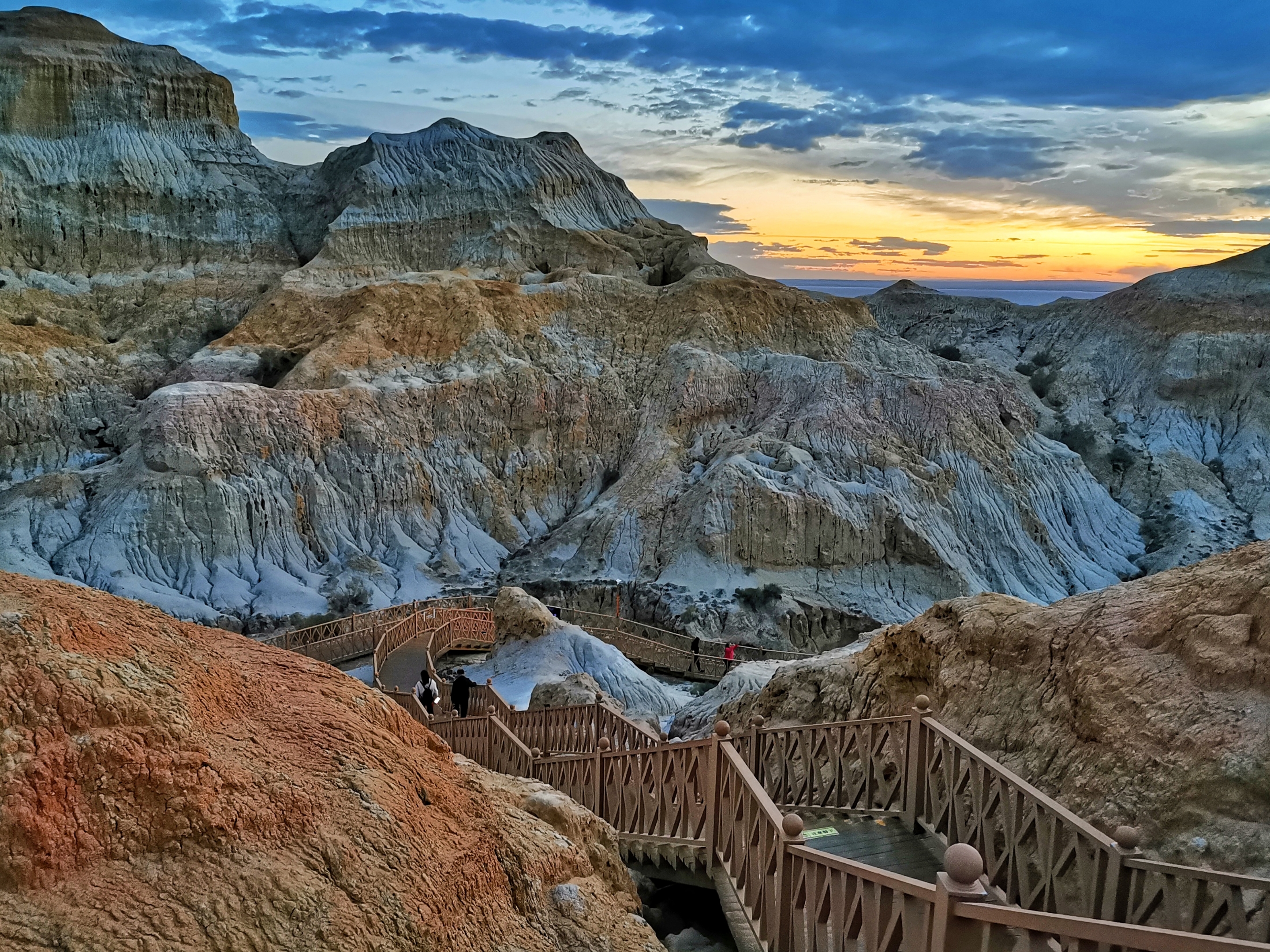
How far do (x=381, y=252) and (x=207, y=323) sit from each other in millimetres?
9257

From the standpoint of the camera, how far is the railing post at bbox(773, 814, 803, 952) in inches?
232

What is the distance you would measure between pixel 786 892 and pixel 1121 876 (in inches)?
73.9

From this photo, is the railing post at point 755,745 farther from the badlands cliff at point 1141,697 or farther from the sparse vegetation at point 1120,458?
the sparse vegetation at point 1120,458

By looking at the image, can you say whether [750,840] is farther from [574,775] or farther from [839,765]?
[574,775]

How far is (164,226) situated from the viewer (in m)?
53.1

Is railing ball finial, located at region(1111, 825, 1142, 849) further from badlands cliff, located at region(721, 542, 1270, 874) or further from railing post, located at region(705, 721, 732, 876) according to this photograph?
railing post, located at region(705, 721, 732, 876)

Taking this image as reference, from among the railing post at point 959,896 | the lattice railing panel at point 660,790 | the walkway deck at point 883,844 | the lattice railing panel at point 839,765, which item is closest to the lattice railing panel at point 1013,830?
the walkway deck at point 883,844

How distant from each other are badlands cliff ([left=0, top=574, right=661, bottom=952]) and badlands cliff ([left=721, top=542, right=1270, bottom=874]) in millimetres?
3630

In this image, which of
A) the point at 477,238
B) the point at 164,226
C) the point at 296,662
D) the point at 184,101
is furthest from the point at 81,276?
the point at 296,662

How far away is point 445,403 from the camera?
42375mm

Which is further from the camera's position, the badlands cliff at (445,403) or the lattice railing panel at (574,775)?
the badlands cliff at (445,403)

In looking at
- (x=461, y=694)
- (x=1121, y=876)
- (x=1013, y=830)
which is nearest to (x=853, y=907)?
(x=1121, y=876)

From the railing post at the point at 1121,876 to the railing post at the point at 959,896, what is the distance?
2.03m

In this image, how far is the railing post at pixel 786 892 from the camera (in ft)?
19.3
